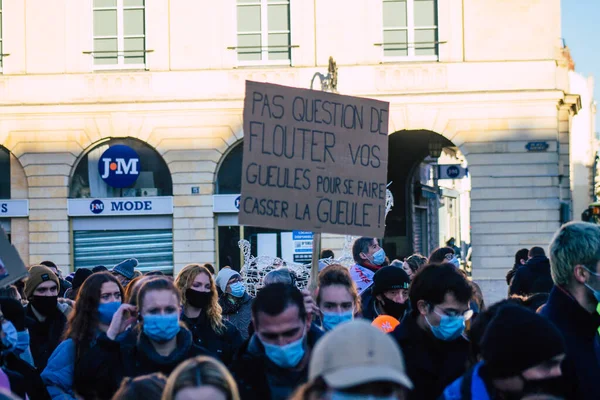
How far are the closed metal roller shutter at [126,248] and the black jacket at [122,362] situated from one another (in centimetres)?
1998

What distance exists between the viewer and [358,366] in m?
2.81

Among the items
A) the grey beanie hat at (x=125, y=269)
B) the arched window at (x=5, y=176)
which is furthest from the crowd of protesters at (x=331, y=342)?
the arched window at (x=5, y=176)

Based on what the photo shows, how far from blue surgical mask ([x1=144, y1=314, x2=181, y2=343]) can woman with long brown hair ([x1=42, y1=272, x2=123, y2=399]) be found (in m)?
0.81

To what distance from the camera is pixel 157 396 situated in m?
3.82

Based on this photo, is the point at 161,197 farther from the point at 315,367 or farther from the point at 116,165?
the point at 315,367

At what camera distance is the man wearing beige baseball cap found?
9.18 ft

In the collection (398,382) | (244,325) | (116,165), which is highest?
(116,165)

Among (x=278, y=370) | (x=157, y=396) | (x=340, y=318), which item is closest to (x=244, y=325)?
(x=340, y=318)

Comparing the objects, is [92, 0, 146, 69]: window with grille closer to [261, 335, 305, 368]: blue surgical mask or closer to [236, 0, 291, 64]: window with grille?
[236, 0, 291, 64]: window with grille

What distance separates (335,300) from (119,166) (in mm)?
20118

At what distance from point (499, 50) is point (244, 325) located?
671 inches

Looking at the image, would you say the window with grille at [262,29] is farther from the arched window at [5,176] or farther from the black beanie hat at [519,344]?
the black beanie hat at [519,344]

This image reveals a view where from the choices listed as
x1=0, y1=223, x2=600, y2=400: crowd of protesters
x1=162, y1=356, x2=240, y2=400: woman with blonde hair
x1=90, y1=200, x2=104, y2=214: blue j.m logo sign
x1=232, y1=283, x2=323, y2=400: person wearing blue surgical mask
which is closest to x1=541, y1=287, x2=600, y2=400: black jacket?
x1=0, y1=223, x2=600, y2=400: crowd of protesters

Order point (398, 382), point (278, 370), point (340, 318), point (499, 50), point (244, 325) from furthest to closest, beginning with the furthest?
point (499, 50), point (244, 325), point (340, 318), point (278, 370), point (398, 382)
